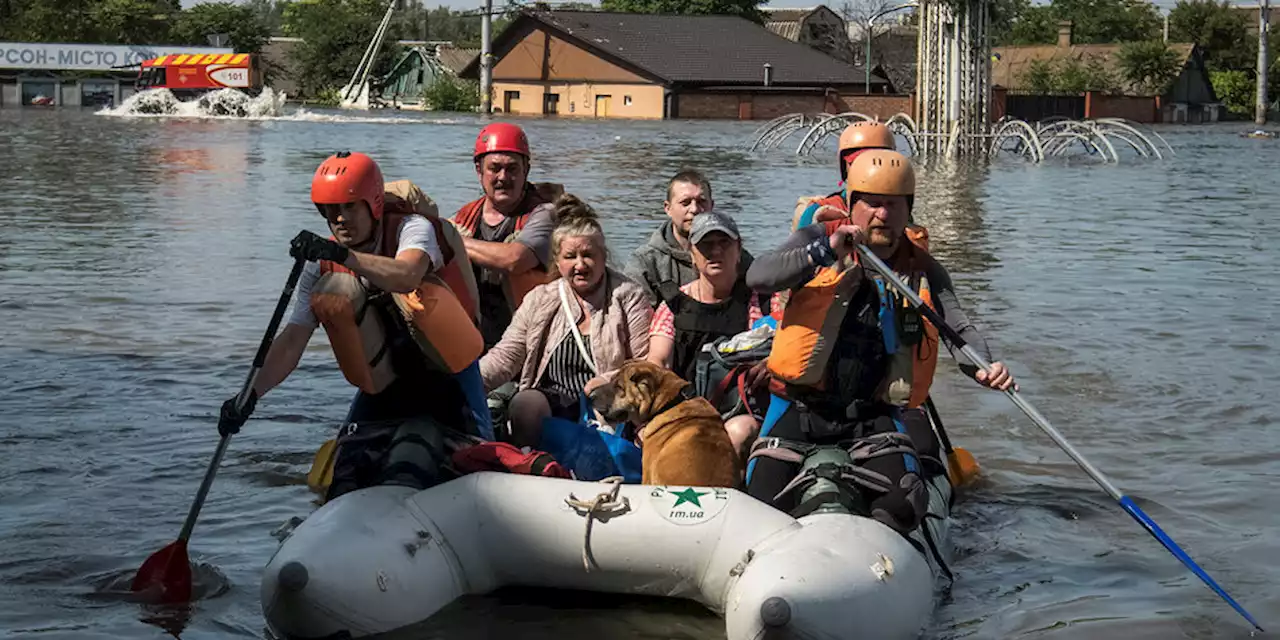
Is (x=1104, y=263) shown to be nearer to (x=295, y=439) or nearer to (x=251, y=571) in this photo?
(x=295, y=439)

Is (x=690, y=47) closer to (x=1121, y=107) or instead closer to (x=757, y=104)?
(x=757, y=104)

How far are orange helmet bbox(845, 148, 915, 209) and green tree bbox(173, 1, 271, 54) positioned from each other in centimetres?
7969

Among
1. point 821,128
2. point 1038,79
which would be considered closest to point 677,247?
point 821,128

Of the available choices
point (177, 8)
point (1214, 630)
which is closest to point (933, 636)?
point (1214, 630)

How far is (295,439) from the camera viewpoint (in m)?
9.71

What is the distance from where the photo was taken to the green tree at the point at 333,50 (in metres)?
84.8

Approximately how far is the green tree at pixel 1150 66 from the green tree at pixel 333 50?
33.8m

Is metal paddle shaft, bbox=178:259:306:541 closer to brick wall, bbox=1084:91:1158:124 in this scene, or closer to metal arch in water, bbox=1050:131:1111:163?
metal arch in water, bbox=1050:131:1111:163

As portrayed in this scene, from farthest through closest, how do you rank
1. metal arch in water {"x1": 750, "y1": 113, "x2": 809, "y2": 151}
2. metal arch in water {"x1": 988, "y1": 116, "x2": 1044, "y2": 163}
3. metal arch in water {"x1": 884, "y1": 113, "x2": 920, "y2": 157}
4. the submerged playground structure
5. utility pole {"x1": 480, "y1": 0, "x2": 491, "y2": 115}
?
utility pole {"x1": 480, "y1": 0, "x2": 491, "y2": 115} → metal arch in water {"x1": 750, "y1": 113, "x2": 809, "y2": 151} → metal arch in water {"x1": 884, "y1": 113, "x2": 920, "y2": 157} → the submerged playground structure → metal arch in water {"x1": 988, "y1": 116, "x2": 1044, "y2": 163}

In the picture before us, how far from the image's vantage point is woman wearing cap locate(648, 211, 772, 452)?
7414 mm

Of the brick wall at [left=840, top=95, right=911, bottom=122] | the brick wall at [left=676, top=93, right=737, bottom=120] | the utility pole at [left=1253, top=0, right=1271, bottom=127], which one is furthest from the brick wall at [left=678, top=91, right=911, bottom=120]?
the utility pole at [left=1253, top=0, right=1271, bottom=127]

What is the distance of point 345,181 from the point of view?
19.7ft

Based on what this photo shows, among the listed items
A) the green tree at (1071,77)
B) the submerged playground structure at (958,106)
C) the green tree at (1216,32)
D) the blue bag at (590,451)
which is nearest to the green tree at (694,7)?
the green tree at (1071,77)

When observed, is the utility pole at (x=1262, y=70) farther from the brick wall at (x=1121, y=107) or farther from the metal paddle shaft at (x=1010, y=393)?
the metal paddle shaft at (x=1010, y=393)
